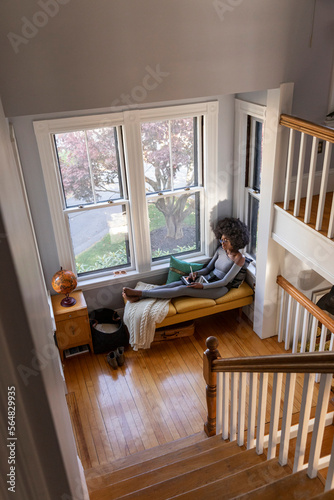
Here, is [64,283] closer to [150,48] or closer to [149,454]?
[149,454]

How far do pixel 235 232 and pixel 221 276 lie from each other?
52 centimetres

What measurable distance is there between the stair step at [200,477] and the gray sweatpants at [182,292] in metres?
2.34

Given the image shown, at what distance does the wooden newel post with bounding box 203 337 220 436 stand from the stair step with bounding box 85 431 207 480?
14cm

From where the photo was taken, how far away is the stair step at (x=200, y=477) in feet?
7.18

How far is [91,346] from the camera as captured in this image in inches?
180

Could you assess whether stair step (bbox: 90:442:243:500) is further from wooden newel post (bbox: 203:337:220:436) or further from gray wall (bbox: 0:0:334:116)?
gray wall (bbox: 0:0:334:116)

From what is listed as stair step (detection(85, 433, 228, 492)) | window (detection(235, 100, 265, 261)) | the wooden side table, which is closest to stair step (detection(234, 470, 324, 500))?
stair step (detection(85, 433, 228, 492))

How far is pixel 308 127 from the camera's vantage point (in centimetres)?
320

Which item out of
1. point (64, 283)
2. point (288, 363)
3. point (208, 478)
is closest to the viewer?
point (288, 363)

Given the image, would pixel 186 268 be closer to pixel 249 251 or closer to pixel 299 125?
pixel 249 251

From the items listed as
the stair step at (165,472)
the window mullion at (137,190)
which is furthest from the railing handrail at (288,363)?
the window mullion at (137,190)

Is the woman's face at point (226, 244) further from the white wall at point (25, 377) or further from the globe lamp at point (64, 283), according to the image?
the white wall at point (25, 377)

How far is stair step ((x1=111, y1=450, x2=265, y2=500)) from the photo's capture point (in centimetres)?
219

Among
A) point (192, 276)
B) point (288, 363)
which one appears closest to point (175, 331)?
point (192, 276)
